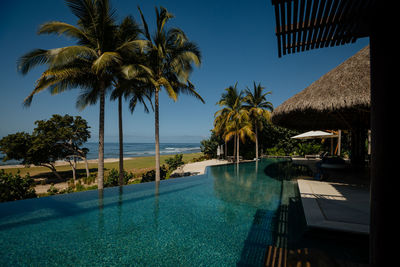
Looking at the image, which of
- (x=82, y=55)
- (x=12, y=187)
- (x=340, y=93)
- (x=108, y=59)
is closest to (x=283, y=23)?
(x=340, y=93)

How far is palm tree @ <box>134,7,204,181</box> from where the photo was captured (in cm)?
866

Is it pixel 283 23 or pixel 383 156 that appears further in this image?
pixel 283 23

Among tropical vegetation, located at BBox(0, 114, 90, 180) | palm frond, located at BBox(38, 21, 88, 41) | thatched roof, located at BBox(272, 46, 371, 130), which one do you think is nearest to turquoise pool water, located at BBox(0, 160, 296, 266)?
thatched roof, located at BBox(272, 46, 371, 130)

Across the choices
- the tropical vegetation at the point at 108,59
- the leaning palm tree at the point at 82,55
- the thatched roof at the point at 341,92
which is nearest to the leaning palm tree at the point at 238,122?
the tropical vegetation at the point at 108,59

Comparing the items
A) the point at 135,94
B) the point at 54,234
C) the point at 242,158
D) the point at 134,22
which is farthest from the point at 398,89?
the point at 242,158

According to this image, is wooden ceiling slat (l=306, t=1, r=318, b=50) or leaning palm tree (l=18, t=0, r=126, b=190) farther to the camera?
leaning palm tree (l=18, t=0, r=126, b=190)

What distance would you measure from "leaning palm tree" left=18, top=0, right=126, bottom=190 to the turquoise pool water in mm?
2572

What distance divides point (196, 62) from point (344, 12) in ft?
25.8

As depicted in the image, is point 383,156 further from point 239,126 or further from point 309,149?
point 309,149

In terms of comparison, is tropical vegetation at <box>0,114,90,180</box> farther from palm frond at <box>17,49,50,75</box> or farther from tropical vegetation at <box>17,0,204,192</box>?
palm frond at <box>17,49,50,75</box>

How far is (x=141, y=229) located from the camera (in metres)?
4.11

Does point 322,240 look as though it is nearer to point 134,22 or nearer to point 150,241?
point 150,241

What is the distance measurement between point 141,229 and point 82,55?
283 inches

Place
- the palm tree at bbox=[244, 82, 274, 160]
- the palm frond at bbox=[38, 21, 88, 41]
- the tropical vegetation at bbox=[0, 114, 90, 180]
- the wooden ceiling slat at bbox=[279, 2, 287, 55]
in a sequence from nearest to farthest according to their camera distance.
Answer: the wooden ceiling slat at bbox=[279, 2, 287, 55], the palm frond at bbox=[38, 21, 88, 41], the tropical vegetation at bbox=[0, 114, 90, 180], the palm tree at bbox=[244, 82, 274, 160]
